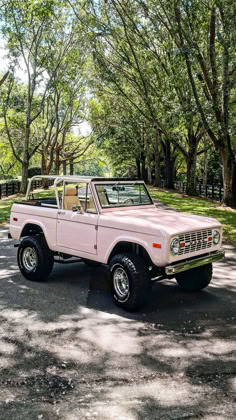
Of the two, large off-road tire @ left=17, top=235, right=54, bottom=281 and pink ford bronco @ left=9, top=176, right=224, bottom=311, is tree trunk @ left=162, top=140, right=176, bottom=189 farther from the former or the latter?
large off-road tire @ left=17, top=235, right=54, bottom=281

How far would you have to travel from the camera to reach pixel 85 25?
765 inches

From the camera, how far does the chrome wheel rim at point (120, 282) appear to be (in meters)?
5.93

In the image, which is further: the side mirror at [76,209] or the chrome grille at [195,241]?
the side mirror at [76,209]

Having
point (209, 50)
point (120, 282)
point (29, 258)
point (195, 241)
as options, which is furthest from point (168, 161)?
point (120, 282)

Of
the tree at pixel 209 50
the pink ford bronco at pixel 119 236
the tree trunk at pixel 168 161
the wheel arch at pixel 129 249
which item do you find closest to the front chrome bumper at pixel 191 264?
the pink ford bronco at pixel 119 236

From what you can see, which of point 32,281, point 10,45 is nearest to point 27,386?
point 32,281

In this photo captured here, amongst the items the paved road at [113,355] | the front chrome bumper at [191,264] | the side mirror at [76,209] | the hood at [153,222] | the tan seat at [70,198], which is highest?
the tan seat at [70,198]

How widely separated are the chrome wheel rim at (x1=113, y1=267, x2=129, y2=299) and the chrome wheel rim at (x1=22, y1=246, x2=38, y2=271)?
7.03ft

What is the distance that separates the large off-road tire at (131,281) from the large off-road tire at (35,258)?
5.91 feet

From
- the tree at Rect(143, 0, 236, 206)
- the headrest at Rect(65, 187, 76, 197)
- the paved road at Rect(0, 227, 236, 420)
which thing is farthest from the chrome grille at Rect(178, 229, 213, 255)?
the tree at Rect(143, 0, 236, 206)

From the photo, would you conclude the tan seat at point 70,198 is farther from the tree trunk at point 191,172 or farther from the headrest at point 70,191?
the tree trunk at point 191,172

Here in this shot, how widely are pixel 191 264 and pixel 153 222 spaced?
852 mm

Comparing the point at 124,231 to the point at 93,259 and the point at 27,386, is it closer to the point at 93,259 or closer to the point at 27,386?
the point at 93,259

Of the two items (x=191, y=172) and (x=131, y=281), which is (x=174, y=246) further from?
(x=191, y=172)
